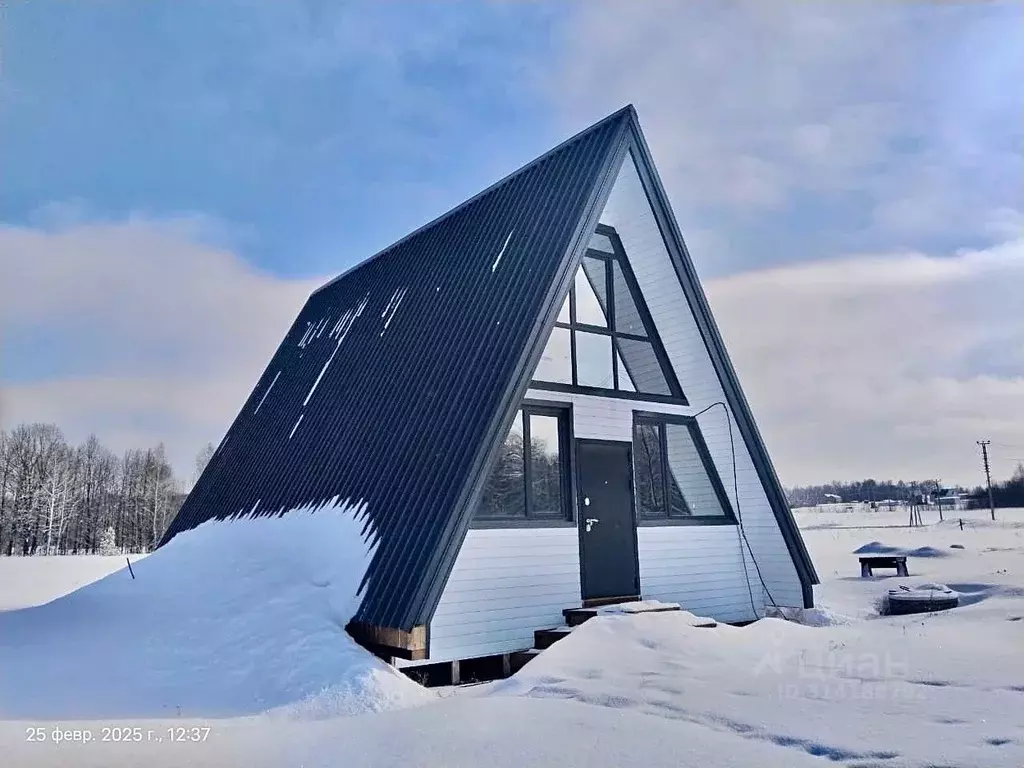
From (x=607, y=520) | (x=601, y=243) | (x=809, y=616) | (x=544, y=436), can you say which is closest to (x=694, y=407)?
(x=607, y=520)

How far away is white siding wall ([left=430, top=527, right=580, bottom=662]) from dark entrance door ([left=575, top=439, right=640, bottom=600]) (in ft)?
0.97

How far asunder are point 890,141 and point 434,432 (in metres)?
5.61

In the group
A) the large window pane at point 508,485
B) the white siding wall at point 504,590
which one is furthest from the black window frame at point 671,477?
the large window pane at point 508,485

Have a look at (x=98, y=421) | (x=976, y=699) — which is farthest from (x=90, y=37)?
(x=98, y=421)

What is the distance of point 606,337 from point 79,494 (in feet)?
114

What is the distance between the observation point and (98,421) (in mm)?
17719

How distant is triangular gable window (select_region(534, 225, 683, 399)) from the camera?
28.3 feet

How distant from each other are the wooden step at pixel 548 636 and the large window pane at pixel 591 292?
12.3ft

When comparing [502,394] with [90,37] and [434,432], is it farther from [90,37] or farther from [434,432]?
[90,37]

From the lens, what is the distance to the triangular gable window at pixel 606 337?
8625mm

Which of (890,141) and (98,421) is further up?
(890,141)

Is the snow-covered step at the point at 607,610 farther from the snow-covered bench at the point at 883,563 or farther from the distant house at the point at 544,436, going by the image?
the snow-covered bench at the point at 883,563

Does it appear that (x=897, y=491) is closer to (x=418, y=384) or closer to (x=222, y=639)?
(x=418, y=384)

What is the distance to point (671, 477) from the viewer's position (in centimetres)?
955
